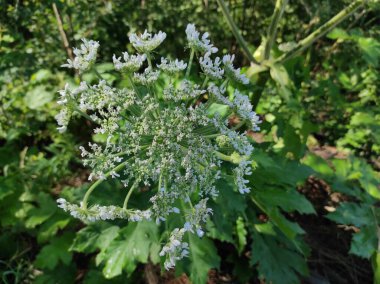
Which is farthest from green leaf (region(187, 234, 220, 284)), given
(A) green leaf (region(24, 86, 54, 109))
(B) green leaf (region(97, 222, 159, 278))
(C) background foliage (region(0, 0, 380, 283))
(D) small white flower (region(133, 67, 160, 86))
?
(A) green leaf (region(24, 86, 54, 109))

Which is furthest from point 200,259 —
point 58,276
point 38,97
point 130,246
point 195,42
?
point 38,97

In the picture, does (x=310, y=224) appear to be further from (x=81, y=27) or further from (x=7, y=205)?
(x=81, y=27)

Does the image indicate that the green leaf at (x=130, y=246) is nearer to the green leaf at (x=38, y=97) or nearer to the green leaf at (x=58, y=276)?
the green leaf at (x=58, y=276)

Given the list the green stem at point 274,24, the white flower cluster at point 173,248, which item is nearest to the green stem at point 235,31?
the green stem at point 274,24

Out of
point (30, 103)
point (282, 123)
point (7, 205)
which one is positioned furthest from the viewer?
point (30, 103)

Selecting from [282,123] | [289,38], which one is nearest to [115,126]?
[282,123]

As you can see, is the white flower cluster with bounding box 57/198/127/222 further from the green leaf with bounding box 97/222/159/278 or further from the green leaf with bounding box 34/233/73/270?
the green leaf with bounding box 34/233/73/270
